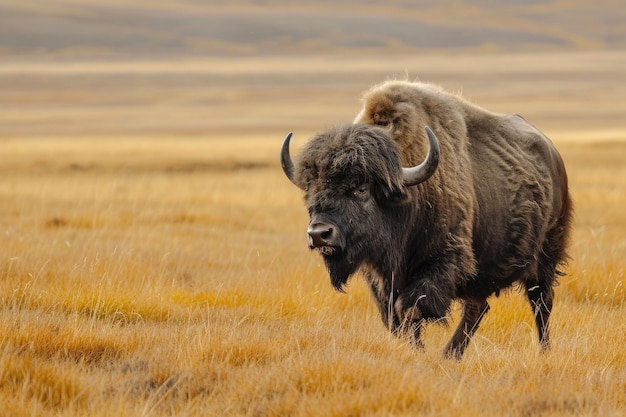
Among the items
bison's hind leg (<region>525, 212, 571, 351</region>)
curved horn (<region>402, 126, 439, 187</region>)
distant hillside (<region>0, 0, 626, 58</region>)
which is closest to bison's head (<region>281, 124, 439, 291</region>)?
curved horn (<region>402, 126, 439, 187</region>)

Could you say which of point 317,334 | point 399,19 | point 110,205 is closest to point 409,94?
point 317,334

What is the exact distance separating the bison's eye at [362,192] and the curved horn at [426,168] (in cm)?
25

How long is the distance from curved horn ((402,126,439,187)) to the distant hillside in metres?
119

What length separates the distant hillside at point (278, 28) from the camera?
132000 mm

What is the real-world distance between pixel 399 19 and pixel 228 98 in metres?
95.7

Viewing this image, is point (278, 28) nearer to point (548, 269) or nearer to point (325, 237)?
point (548, 269)

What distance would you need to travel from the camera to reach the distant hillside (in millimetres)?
132000

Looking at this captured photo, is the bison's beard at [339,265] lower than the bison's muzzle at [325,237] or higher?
lower

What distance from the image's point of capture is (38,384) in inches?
188

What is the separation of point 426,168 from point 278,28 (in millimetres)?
148691

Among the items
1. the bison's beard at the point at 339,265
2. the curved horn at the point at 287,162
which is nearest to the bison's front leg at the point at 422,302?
the bison's beard at the point at 339,265

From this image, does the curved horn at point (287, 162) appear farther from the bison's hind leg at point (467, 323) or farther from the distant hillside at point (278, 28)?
the distant hillside at point (278, 28)

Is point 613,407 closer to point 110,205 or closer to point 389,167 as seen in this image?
point 389,167

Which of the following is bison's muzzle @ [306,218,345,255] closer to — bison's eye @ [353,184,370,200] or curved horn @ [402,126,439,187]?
bison's eye @ [353,184,370,200]
